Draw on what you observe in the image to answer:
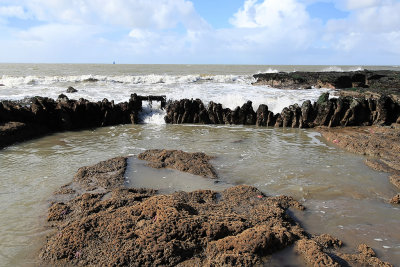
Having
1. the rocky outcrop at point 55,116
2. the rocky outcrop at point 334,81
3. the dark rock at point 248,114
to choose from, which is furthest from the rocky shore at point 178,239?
the rocky outcrop at point 334,81

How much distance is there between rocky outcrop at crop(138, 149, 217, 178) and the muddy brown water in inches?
9.1

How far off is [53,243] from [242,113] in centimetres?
1031

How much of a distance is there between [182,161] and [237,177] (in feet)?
4.68

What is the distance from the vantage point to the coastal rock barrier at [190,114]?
36.1 ft

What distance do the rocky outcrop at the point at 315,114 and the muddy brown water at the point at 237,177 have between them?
4.75 feet

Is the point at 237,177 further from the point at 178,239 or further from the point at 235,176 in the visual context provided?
the point at 178,239

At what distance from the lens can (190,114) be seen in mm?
13414

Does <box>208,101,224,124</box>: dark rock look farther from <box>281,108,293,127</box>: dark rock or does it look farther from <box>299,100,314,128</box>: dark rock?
<box>299,100,314,128</box>: dark rock

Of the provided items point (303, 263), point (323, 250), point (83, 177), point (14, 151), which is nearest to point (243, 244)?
point (303, 263)

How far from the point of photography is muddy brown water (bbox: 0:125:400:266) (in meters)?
4.05

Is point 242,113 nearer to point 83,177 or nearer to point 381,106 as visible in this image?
point 381,106

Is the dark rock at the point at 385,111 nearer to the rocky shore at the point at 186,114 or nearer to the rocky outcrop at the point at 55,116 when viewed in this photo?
the rocky shore at the point at 186,114

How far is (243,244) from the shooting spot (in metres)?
3.29

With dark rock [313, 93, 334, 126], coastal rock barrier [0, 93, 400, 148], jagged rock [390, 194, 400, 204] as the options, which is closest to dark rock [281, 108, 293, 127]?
coastal rock barrier [0, 93, 400, 148]
